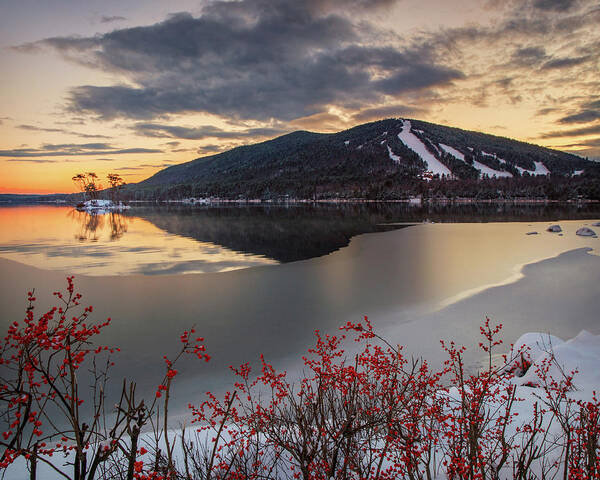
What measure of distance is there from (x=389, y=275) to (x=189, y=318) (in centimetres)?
988

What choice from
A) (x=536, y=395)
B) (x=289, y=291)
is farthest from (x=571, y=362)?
(x=289, y=291)

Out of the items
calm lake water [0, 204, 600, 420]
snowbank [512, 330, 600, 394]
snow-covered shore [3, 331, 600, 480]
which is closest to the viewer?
snow-covered shore [3, 331, 600, 480]

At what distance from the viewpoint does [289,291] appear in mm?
14969

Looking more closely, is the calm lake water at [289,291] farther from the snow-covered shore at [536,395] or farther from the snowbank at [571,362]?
the snowbank at [571,362]

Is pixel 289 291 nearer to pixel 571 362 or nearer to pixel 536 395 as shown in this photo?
pixel 571 362

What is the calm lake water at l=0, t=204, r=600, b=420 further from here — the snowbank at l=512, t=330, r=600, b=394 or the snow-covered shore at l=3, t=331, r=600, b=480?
the snowbank at l=512, t=330, r=600, b=394

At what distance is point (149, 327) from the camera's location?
1095 cm

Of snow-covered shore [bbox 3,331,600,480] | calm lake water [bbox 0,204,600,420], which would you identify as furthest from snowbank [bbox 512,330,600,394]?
calm lake water [bbox 0,204,600,420]

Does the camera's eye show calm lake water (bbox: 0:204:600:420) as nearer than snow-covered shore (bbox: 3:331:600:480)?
No

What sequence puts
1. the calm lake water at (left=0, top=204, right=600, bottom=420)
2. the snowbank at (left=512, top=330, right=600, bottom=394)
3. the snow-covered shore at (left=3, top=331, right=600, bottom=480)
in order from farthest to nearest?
the calm lake water at (left=0, top=204, right=600, bottom=420), the snowbank at (left=512, top=330, right=600, bottom=394), the snow-covered shore at (left=3, top=331, right=600, bottom=480)

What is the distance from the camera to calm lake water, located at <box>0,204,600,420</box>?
9875mm

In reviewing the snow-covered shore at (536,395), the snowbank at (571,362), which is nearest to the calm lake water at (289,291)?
the snow-covered shore at (536,395)

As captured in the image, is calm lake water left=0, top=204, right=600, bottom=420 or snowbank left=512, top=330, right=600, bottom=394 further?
calm lake water left=0, top=204, right=600, bottom=420

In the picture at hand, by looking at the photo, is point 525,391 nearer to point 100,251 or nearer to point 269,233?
point 100,251
